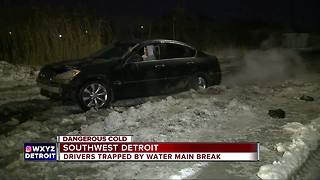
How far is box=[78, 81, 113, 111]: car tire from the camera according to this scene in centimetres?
880

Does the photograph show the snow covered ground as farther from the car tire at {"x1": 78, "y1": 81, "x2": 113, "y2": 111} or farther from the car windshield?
the car windshield

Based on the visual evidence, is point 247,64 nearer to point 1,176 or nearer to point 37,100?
point 37,100

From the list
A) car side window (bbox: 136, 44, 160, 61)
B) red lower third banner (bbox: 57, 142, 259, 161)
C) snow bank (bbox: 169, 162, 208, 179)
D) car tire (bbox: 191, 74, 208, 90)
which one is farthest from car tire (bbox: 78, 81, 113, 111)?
snow bank (bbox: 169, 162, 208, 179)

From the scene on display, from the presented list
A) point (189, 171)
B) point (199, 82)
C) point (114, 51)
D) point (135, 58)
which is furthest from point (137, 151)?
point (199, 82)

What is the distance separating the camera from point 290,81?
13.2m

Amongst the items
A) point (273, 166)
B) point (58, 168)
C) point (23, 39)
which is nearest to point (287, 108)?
point (273, 166)

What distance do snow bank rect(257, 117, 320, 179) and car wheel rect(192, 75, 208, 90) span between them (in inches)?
140

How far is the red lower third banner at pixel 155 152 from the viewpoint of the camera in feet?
17.7

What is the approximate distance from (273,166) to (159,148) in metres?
1.48

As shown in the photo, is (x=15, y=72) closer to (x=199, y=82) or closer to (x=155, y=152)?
(x=199, y=82)

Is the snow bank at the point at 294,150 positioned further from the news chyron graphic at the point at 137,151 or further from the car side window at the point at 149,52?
the car side window at the point at 149,52

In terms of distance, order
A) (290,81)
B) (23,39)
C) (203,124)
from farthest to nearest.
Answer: (23,39)
(290,81)
(203,124)

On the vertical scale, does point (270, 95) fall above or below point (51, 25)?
below

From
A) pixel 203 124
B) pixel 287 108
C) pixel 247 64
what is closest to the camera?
pixel 203 124
